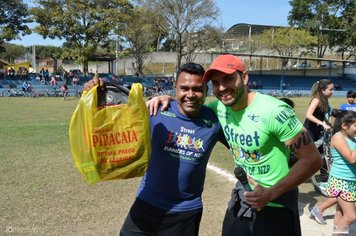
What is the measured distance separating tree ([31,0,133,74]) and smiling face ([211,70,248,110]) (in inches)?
1385

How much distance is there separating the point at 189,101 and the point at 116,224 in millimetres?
2450

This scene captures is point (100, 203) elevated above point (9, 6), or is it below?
below

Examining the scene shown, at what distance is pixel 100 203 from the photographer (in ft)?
16.7

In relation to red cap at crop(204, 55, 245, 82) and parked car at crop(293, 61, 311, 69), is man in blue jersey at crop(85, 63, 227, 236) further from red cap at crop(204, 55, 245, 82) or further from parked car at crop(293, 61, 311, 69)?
parked car at crop(293, 61, 311, 69)

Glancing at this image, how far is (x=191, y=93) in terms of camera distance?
2570 mm

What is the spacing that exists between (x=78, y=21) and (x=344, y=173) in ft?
116

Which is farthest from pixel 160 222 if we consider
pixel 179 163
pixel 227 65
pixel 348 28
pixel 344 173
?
pixel 348 28

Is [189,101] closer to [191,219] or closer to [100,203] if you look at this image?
[191,219]

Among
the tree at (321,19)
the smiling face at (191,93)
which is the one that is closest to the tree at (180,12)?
the tree at (321,19)

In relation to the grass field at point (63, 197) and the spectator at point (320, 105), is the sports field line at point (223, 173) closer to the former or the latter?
the grass field at point (63, 197)

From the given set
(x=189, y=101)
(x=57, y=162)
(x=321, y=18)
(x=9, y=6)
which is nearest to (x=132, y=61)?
(x=9, y=6)

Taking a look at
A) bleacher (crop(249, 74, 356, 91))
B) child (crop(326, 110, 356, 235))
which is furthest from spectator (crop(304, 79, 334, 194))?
bleacher (crop(249, 74, 356, 91))

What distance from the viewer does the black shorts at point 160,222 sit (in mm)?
2586

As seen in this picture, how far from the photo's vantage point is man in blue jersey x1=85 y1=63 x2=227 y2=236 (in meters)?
2.58
